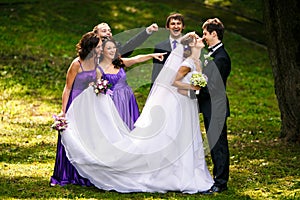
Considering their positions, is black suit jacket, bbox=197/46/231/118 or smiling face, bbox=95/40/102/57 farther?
smiling face, bbox=95/40/102/57

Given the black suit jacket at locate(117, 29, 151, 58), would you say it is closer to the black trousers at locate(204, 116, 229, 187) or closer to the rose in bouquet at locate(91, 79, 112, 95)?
the rose in bouquet at locate(91, 79, 112, 95)

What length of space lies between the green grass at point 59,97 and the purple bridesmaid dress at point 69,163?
0.59ft

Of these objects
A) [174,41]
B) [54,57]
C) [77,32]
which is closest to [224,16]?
[77,32]

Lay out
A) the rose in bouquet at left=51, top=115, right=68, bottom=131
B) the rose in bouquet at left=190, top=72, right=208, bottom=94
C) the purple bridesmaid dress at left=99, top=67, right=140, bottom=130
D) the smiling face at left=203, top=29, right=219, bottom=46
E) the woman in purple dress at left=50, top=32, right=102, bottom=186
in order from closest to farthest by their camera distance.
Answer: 1. the rose in bouquet at left=190, top=72, right=208, bottom=94
2. the smiling face at left=203, top=29, right=219, bottom=46
3. the rose in bouquet at left=51, top=115, right=68, bottom=131
4. the woman in purple dress at left=50, top=32, right=102, bottom=186
5. the purple bridesmaid dress at left=99, top=67, right=140, bottom=130

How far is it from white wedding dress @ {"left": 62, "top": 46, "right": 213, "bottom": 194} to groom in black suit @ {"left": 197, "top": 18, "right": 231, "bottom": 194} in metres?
0.20

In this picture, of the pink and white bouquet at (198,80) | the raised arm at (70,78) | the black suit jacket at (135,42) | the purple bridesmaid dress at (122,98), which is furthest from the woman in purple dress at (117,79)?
the pink and white bouquet at (198,80)

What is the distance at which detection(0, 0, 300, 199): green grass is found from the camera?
7992mm

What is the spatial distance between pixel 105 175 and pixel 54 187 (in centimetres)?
70

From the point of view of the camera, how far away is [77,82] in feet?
25.8

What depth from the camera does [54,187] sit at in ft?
25.4

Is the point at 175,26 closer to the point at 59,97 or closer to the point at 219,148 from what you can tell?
the point at 219,148

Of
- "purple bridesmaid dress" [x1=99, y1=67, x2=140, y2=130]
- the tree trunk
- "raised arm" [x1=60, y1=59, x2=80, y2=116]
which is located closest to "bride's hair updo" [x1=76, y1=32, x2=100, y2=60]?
"raised arm" [x1=60, y1=59, x2=80, y2=116]

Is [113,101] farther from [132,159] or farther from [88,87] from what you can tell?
[132,159]

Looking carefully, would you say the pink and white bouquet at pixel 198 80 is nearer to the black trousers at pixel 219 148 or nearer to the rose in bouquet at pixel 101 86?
the black trousers at pixel 219 148
